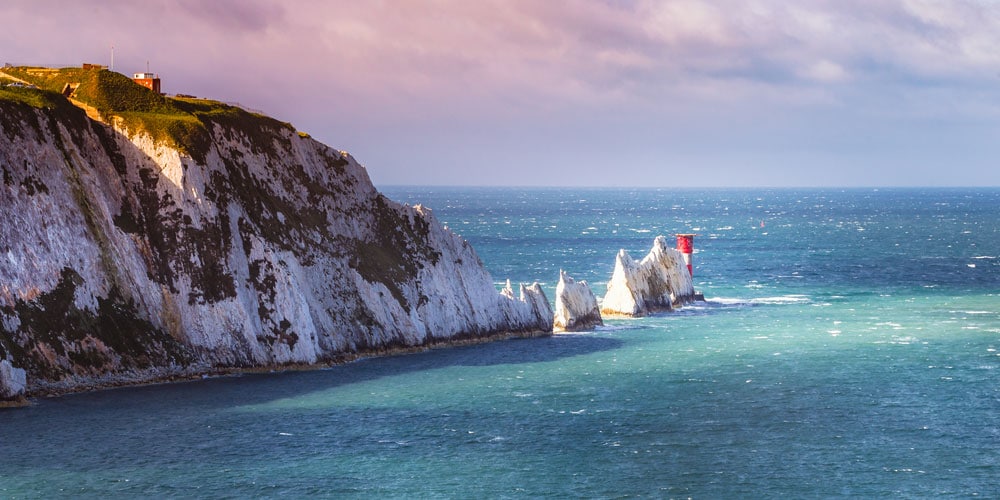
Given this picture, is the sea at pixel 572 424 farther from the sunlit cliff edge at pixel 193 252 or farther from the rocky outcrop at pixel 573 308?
the sunlit cliff edge at pixel 193 252

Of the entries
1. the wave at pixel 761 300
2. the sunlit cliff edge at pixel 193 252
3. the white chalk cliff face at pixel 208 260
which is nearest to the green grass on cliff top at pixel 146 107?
the sunlit cliff edge at pixel 193 252

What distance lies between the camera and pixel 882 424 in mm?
57406

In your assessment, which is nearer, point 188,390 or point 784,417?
point 784,417

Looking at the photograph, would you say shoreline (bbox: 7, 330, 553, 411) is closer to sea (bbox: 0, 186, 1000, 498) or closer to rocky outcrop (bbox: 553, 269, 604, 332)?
sea (bbox: 0, 186, 1000, 498)

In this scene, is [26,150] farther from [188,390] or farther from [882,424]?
[882,424]

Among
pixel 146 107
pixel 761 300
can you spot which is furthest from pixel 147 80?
pixel 761 300

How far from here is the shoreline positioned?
60938 millimetres

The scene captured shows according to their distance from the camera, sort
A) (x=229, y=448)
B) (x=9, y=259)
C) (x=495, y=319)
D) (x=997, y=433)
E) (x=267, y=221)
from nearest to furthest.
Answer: (x=229, y=448)
(x=997, y=433)
(x=9, y=259)
(x=267, y=221)
(x=495, y=319)

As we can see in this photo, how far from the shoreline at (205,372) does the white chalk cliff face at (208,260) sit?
20 cm

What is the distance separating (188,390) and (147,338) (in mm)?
5052

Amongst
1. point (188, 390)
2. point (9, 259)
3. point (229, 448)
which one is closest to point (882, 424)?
point (229, 448)

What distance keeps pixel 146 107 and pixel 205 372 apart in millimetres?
20442

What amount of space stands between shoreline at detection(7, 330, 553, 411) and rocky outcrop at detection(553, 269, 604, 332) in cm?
678

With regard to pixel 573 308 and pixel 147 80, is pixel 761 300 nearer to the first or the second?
pixel 573 308
